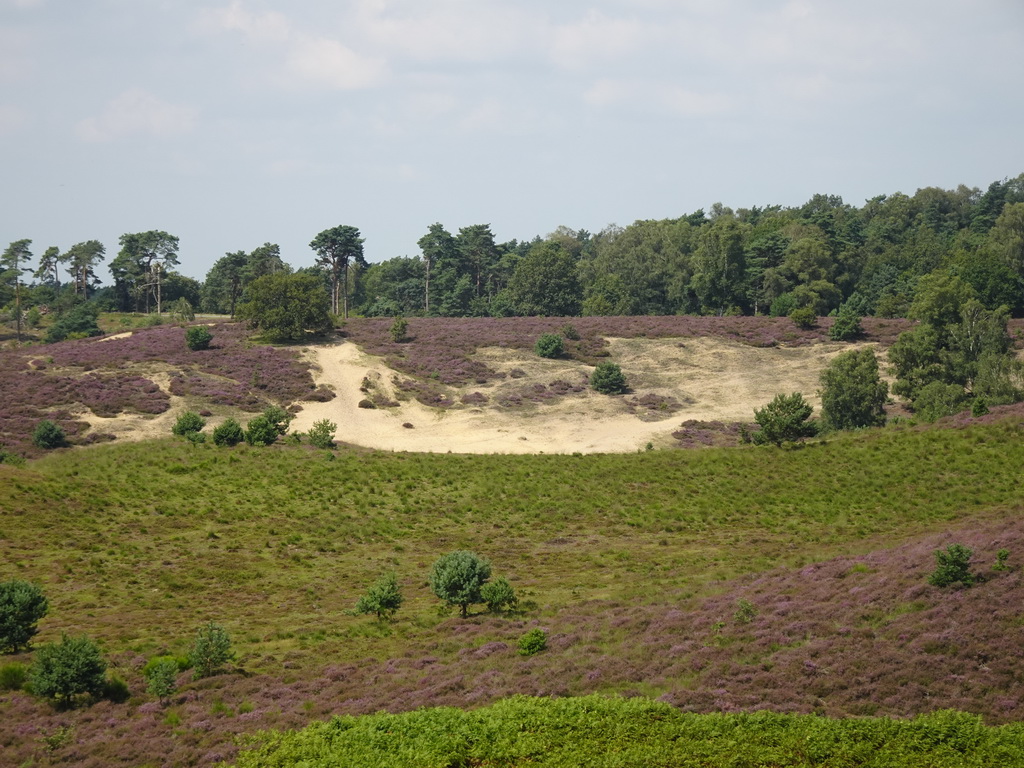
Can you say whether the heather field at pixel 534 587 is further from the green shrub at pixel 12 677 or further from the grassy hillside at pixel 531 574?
the green shrub at pixel 12 677

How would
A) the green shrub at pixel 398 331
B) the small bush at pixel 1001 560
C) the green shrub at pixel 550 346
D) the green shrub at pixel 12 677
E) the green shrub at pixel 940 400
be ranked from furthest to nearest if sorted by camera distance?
the green shrub at pixel 398 331, the green shrub at pixel 550 346, the green shrub at pixel 940 400, the small bush at pixel 1001 560, the green shrub at pixel 12 677

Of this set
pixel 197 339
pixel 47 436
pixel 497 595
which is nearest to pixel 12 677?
pixel 497 595

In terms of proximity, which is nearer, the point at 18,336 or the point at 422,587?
the point at 422,587

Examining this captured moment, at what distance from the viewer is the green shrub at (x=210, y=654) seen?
25797 millimetres

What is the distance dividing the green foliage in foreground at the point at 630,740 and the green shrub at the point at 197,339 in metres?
77.2

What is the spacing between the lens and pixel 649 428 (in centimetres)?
7369

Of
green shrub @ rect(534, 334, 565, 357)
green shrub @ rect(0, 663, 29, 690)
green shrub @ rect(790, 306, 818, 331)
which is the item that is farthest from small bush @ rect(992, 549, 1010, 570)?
green shrub @ rect(790, 306, 818, 331)

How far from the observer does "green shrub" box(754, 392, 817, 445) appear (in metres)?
56.9

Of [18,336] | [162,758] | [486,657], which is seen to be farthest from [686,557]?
[18,336]

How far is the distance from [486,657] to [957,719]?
12523mm

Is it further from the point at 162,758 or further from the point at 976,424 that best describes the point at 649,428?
the point at 162,758

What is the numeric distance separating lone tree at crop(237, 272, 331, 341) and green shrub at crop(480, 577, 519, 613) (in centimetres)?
6964

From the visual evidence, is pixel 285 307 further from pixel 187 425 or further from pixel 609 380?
pixel 609 380

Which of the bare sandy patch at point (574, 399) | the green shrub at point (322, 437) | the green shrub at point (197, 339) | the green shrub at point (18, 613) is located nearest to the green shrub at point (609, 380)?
the bare sandy patch at point (574, 399)
